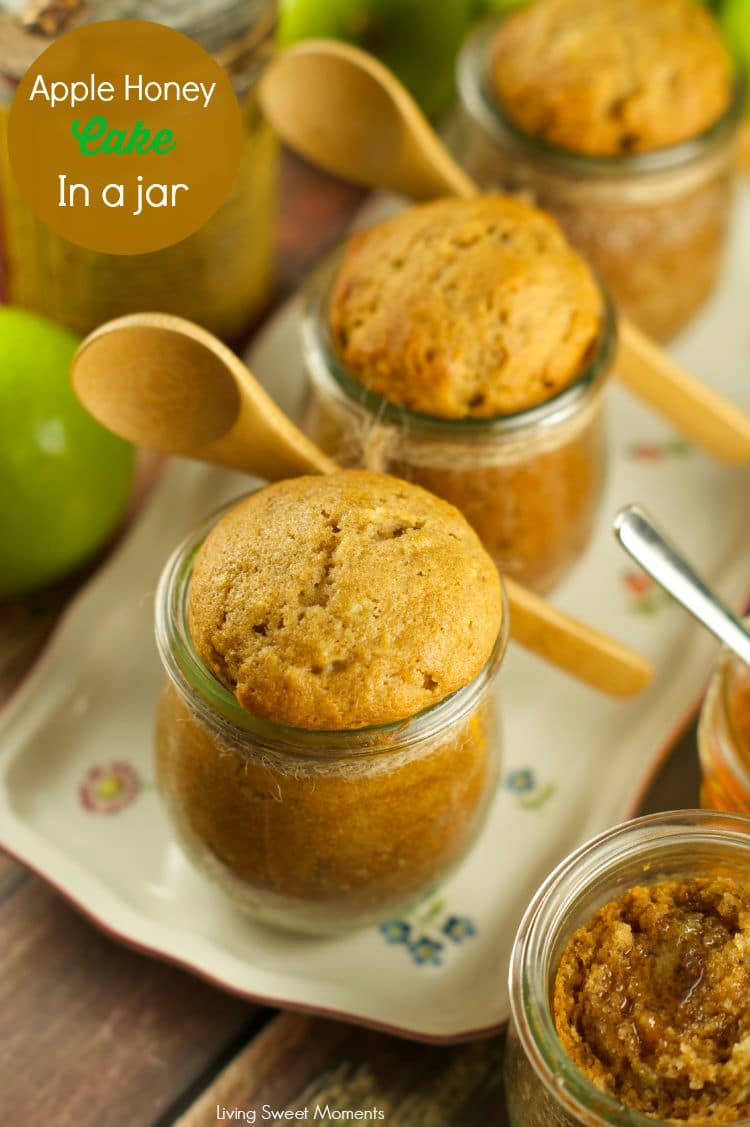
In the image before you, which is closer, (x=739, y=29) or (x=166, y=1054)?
(x=166, y=1054)

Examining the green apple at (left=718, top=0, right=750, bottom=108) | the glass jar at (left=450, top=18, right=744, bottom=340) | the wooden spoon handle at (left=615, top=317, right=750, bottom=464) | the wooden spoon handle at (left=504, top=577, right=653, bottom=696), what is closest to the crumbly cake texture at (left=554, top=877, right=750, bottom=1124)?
the wooden spoon handle at (left=504, top=577, right=653, bottom=696)

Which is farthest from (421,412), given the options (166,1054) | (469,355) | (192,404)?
(166,1054)

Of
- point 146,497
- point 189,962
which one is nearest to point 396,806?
point 189,962

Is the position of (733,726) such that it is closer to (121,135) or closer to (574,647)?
(574,647)

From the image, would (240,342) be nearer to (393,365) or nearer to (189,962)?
(393,365)

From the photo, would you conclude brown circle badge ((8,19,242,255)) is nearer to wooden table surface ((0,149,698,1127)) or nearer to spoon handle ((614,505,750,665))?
spoon handle ((614,505,750,665))

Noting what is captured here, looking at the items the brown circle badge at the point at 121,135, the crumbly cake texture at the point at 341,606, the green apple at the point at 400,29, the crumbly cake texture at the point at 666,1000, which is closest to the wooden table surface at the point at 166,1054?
the crumbly cake texture at the point at 666,1000

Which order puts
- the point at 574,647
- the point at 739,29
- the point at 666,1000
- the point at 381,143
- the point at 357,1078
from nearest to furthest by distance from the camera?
the point at 666,1000, the point at 357,1078, the point at 574,647, the point at 381,143, the point at 739,29
